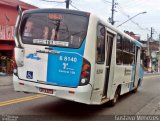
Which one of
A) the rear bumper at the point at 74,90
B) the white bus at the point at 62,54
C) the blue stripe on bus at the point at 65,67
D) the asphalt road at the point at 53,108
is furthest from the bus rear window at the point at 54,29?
the asphalt road at the point at 53,108

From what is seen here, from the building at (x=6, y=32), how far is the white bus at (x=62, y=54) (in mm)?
Result: 16783

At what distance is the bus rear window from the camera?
9.10 metres

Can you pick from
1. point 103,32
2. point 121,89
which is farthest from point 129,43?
point 103,32

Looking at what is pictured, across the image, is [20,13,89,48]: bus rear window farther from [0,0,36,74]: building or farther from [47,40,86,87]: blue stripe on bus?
[0,0,36,74]: building

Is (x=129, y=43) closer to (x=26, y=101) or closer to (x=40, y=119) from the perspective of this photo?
(x=26, y=101)

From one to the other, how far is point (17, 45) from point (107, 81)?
118 inches

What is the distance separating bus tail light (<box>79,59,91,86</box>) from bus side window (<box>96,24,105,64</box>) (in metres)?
0.52

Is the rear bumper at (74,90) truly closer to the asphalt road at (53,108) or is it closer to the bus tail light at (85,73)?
the bus tail light at (85,73)

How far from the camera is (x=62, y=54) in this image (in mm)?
9016

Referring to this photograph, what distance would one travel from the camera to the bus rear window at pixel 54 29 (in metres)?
9.10

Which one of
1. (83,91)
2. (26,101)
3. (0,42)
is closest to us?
(83,91)

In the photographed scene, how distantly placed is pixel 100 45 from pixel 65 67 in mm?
1247

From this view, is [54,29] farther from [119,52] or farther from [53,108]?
[119,52]

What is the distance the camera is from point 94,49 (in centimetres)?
901
